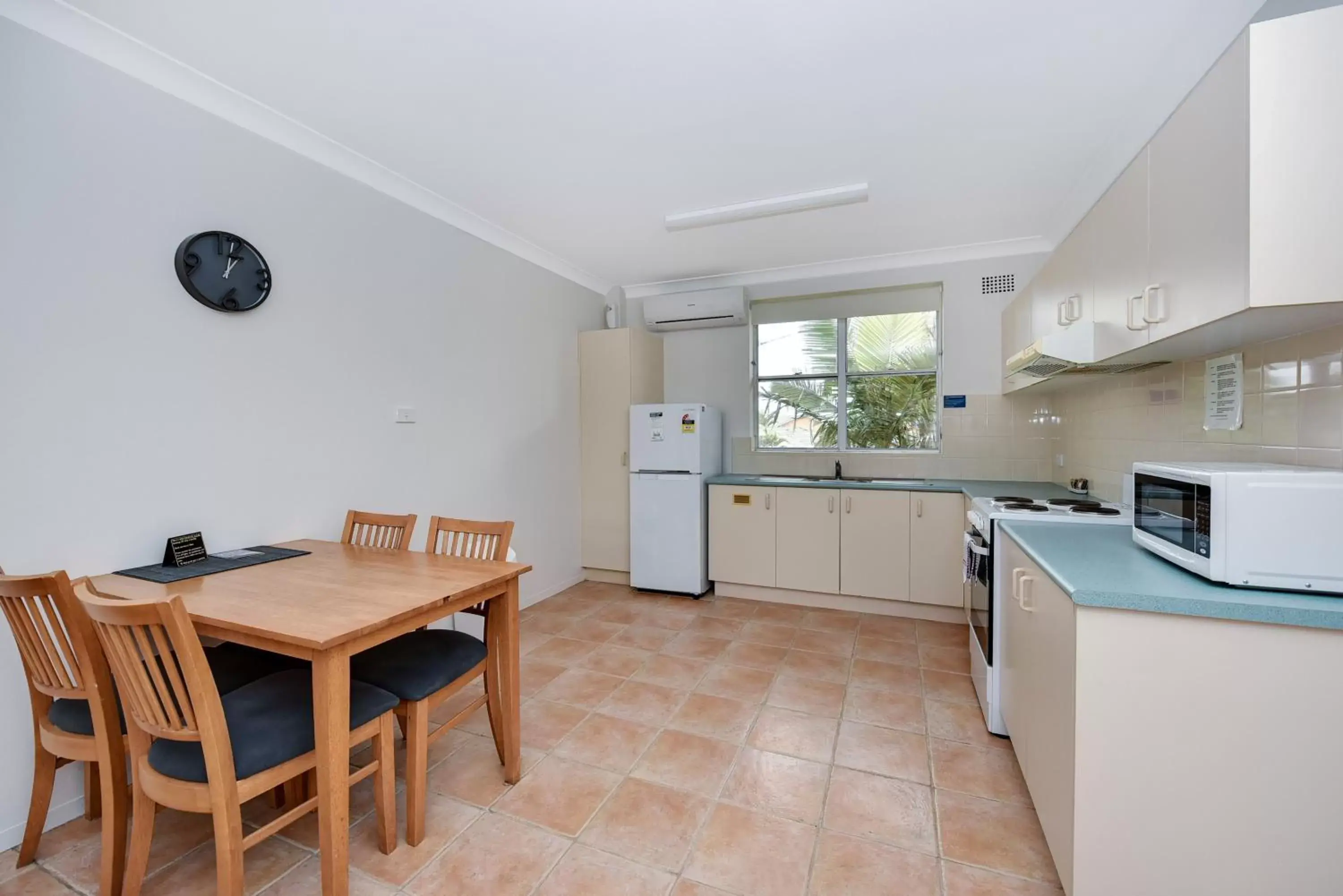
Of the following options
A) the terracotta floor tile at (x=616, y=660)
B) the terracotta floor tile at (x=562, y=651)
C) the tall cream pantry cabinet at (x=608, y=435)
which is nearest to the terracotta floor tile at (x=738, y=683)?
the terracotta floor tile at (x=616, y=660)

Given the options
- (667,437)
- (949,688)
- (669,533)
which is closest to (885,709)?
(949,688)

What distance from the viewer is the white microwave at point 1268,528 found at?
1.20 meters

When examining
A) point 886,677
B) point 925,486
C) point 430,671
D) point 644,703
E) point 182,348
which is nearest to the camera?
point 430,671

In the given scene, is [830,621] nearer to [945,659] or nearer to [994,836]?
[945,659]

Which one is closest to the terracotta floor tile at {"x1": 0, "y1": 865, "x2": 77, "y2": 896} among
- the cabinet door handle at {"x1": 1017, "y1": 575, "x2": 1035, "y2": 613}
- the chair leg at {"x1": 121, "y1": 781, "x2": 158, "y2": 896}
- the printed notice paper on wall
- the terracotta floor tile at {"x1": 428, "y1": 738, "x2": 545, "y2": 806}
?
the chair leg at {"x1": 121, "y1": 781, "x2": 158, "y2": 896}

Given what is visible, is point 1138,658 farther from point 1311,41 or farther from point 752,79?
point 752,79

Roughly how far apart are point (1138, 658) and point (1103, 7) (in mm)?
1882

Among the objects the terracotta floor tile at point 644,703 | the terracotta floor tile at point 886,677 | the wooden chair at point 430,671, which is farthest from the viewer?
the terracotta floor tile at point 886,677

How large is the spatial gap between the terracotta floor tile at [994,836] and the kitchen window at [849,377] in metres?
2.67

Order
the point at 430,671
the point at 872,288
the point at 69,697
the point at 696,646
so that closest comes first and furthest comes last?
the point at 69,697
the point at 430,671
the point at 696,646
the point at 872,288

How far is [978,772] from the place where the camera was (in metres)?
2.02

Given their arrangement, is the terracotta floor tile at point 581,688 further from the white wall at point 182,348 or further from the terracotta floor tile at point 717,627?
the white wall at point 182,348

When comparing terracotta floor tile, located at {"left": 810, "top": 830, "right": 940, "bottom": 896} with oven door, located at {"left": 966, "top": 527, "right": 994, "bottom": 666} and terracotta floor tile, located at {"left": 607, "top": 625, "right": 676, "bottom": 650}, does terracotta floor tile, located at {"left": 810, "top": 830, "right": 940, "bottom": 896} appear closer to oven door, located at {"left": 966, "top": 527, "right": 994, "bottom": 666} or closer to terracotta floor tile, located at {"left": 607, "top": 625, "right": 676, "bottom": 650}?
oven door, located at {"left": 966, "top": 527, "right": 994, "bottom": 666}

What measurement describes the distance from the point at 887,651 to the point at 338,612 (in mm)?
2802
